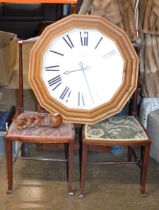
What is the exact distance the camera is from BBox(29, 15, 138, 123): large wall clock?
6.97ft

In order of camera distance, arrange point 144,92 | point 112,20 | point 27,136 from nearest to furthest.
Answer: point 27,136
point 112,20
point 144,92

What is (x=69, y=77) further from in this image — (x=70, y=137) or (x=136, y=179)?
(x=136, y=179)

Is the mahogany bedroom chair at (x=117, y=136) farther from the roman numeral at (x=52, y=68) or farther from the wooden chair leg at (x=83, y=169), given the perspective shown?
the roman numeral at (x=52, y=68)

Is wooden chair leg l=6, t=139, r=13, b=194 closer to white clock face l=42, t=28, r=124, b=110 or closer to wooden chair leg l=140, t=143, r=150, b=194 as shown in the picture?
white clock face l=42, t=28, r=124, b=110

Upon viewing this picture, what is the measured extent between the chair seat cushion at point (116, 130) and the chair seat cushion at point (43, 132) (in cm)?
11

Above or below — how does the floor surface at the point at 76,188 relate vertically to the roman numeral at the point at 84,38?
below

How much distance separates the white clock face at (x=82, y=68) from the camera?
7.01ft

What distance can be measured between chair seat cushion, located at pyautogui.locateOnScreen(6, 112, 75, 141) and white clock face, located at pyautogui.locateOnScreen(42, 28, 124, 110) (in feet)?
0.51

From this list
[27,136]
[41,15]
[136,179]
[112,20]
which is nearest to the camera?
[27,136]

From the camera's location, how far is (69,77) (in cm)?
220

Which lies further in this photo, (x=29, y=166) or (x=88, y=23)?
(x=29, y=166)

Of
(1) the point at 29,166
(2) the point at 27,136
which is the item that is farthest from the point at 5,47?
(2) the point at 27,136

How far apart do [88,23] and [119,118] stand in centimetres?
64

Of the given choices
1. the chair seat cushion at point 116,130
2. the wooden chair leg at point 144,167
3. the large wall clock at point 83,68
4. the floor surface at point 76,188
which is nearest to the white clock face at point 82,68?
the large wall clock at point 83,68
